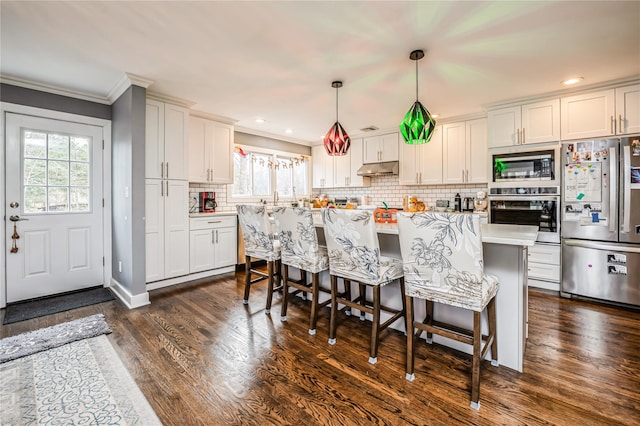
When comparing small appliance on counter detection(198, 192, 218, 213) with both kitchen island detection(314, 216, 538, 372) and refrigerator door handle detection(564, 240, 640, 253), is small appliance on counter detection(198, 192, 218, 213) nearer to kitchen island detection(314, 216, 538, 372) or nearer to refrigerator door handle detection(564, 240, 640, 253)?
kitchen island detection(314, 216, 538, 372)

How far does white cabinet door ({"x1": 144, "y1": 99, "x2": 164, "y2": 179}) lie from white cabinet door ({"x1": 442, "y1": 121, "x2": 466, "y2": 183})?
4009mm

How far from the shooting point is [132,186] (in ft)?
10.0

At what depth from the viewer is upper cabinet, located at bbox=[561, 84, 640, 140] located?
3.04 meters

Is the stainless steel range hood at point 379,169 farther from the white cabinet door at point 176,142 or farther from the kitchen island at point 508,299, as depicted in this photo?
the kitchen island at point 508,299

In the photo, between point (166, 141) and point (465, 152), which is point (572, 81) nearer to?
point (465, 152)

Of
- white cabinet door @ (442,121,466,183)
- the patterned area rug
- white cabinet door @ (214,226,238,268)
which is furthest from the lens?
white cabinet door @ (442,121,466,183)

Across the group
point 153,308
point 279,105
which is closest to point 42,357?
point 153,308

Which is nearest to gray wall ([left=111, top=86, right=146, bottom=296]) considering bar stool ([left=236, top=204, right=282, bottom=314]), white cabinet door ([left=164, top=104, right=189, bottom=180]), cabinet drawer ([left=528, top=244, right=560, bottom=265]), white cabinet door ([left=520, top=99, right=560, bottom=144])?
white cabinet door ([left=164, top=104, right=189, bottom=180])

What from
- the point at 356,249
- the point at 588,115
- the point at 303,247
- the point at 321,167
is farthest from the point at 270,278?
the point at 588,115

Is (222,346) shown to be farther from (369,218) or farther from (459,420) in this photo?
(459,420)

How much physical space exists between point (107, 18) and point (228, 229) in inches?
114

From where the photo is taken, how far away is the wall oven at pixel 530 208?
3.45 m

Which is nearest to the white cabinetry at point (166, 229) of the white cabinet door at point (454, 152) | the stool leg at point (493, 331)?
the stool leg at point (493, 331)

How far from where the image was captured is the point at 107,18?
202cm
